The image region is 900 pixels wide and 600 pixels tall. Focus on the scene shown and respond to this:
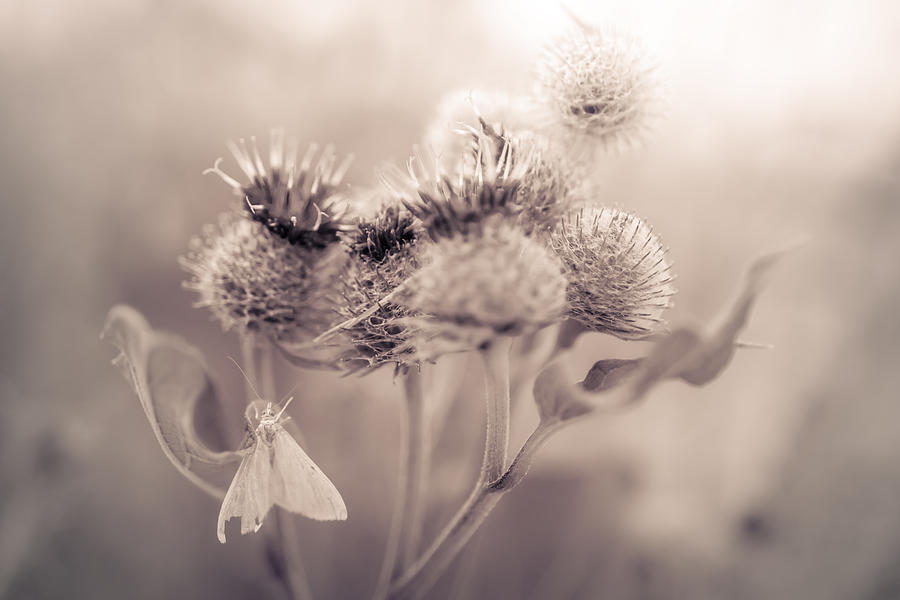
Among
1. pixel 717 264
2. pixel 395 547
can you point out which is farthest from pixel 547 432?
pixel 717 264

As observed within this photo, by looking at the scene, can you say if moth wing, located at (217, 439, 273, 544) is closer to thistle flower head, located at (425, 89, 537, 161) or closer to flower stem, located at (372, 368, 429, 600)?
flower stem, located at (372, 368, 429, 600)

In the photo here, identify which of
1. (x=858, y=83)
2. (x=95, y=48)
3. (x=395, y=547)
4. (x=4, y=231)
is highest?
(x=95, y=48)

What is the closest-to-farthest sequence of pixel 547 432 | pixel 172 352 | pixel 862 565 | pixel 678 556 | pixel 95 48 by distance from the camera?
pixel 547 432
pixel 172 352
pixel 862 565
pixel 678 556
pixel 95 48

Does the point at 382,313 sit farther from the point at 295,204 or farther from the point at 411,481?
the point at 411,481

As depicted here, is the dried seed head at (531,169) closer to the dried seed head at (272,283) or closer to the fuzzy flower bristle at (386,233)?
the fuzzy flower bristle at (386,233)

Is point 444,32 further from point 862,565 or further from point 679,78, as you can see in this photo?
point 862,565

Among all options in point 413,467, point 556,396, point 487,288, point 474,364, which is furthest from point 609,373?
point 474,364
